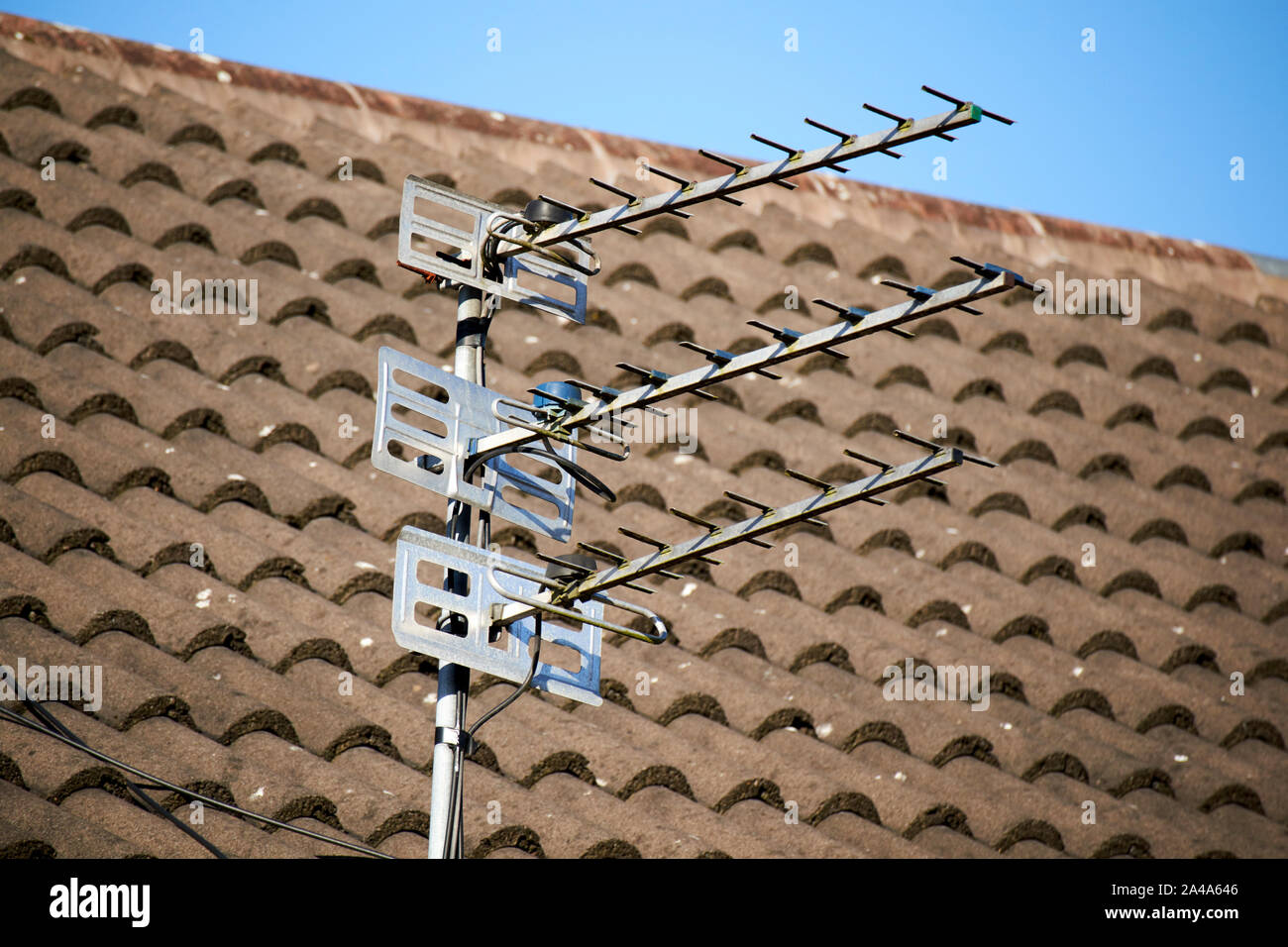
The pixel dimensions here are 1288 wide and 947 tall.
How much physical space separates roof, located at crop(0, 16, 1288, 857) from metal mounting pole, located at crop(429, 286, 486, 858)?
740 mm

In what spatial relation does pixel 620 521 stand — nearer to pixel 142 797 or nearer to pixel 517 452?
pixel 517 452

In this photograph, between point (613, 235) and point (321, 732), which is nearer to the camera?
point (321, 732)

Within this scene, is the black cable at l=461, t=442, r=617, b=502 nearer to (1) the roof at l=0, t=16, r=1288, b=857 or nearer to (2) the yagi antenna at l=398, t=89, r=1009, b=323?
(2) the yagi antenna at l=398, t=89, r=1009, b=323

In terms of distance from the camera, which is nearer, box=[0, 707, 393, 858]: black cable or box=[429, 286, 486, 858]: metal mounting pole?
box=[429, 286, 486, 858]: metal mounting pole

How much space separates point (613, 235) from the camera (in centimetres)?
686

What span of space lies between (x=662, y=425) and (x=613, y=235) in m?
1.31

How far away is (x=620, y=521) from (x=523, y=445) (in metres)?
2.01

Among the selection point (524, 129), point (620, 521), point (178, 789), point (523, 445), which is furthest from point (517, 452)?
point (524, 129)

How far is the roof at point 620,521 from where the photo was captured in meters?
4.22

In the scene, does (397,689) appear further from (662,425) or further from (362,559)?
(662,425)

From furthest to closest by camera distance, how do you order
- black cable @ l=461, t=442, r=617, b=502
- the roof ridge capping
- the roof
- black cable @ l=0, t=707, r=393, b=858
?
the roof ridge capping → the roof → black cable @ l=0, t=707, r=393, b=858 → black cable @ l=461, t=442, r=617, b=502

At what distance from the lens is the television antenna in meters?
3.09

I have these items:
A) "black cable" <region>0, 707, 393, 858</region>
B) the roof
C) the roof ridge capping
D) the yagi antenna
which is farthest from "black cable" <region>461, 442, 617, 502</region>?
the roof ridge capping
